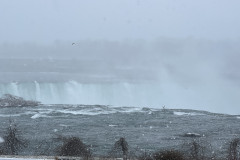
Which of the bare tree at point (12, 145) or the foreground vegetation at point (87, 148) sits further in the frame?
the bare tree at point (12, 145)

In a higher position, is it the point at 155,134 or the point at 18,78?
the point at 18,78

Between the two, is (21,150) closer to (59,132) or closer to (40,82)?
(59,132)

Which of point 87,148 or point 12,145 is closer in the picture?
point 12,145

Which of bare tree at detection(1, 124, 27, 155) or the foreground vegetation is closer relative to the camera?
the foreground vegetation

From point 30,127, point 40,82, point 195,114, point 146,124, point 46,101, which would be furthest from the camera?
point 40,82

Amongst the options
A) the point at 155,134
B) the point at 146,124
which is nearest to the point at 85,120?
the point at 146,124

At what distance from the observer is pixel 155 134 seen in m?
47.9

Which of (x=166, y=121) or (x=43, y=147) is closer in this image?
(x=43, y=147)

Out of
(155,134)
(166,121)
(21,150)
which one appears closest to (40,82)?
(166,121)

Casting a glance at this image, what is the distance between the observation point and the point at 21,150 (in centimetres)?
→ 3784

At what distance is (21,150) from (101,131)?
1290cm

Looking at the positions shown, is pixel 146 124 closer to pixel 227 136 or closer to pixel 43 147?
pixel 227 136

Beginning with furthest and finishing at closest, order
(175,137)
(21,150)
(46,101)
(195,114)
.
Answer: (46,101), (195,114), (175,137), (21,150)

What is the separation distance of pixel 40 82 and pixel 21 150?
51.2 meters
